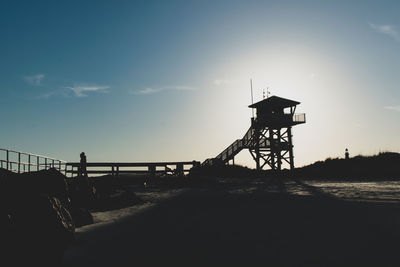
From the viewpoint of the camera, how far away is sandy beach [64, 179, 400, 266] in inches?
155

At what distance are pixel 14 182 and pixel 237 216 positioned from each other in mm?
4235

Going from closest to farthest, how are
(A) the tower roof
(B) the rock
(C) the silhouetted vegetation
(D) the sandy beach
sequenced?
(D) the sandy beach < (B) the rock < (C) the silhouetted vegetation < (A) the tower roof

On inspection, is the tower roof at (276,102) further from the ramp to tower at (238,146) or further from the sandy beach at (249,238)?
the sandy beach at (249,238)

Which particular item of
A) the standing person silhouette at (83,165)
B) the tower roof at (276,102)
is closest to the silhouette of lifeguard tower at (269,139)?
the tower roof at (276,102)

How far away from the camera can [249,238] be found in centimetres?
487

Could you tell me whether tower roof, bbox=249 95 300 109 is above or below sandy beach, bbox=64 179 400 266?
above

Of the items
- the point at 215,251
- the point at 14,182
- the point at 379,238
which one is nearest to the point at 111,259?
the point at 215,251

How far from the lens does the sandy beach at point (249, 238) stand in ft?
12.9

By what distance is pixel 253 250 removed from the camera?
4.30 metres

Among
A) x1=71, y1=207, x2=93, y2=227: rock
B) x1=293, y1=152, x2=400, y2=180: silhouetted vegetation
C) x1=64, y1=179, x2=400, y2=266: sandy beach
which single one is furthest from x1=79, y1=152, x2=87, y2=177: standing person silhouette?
x1=293, y1=152, x2=400, y2=180: silhouetted vegetation

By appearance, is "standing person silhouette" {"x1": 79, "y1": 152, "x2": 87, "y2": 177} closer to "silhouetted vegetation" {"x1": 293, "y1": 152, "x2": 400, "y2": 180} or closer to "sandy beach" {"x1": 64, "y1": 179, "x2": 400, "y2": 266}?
"sandy beach" {"x1": 64, "y1": 179, "x2": 400, "y2": 266}

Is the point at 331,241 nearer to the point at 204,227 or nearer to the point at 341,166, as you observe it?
the point at 204,227

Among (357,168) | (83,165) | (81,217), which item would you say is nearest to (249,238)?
(81,217)

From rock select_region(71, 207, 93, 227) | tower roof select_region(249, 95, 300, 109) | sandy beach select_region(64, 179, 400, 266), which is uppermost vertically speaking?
tower roof select_region(249, 95, 300, 109)
